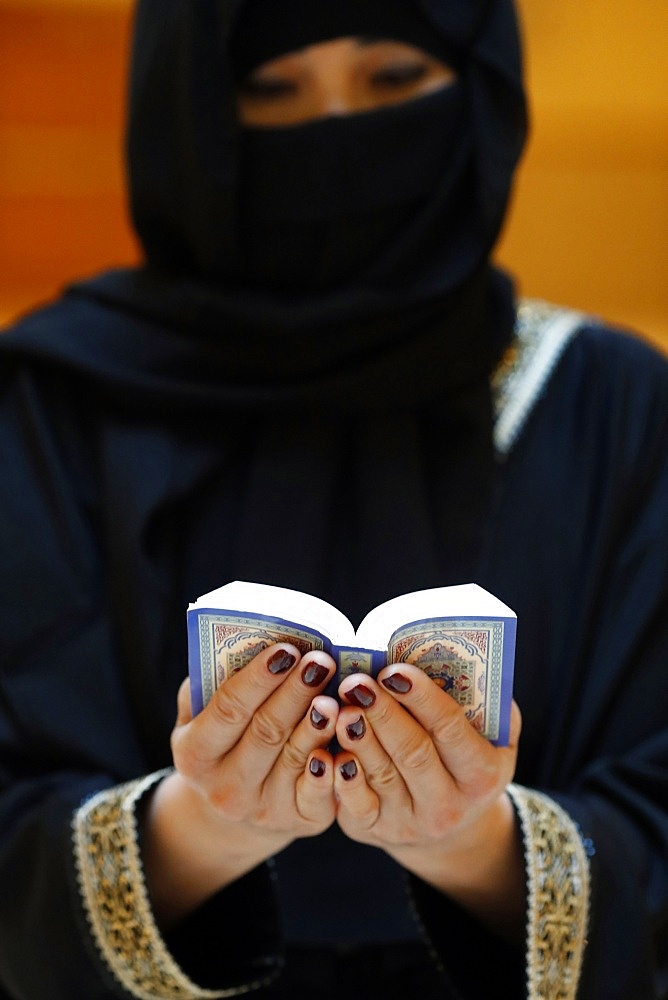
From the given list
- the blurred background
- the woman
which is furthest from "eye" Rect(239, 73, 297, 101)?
the blurred background

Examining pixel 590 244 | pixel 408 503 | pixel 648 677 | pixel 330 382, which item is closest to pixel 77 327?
pixel 330 382

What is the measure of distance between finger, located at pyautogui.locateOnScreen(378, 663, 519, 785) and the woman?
15cm

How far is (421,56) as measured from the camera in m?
1.17

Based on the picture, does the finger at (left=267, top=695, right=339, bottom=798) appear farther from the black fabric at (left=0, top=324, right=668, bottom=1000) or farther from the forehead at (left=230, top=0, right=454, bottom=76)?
the forehead at (left=230, top=0, right=454, bottom=76)

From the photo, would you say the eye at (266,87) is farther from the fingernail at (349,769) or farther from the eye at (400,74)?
the fingernail at (349,769)

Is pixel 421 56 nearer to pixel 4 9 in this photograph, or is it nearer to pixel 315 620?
pixel 315 620

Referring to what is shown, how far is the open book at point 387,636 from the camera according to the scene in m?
0.73

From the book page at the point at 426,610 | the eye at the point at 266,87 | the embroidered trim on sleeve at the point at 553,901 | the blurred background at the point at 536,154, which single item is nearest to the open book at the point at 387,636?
the book page at the point at 426,610

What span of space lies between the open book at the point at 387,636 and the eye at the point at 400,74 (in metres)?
0.63

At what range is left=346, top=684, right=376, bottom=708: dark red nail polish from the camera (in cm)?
72

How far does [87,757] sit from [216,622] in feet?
1.25

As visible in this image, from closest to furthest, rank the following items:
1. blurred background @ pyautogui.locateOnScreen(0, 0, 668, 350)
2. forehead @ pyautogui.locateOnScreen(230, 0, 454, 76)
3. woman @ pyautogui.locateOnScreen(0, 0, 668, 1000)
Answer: woman @ pyautogui.locateOnScreen(0, 0, 668, 1000) < forehead @ pyautogui.locateOnScreen(230, 0, 454, 76) < blurred background @ pyautogui.locateOnScreen(0, 0, 668, 350)

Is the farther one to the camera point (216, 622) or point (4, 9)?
point (4, 9)

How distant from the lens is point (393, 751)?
76 cm
